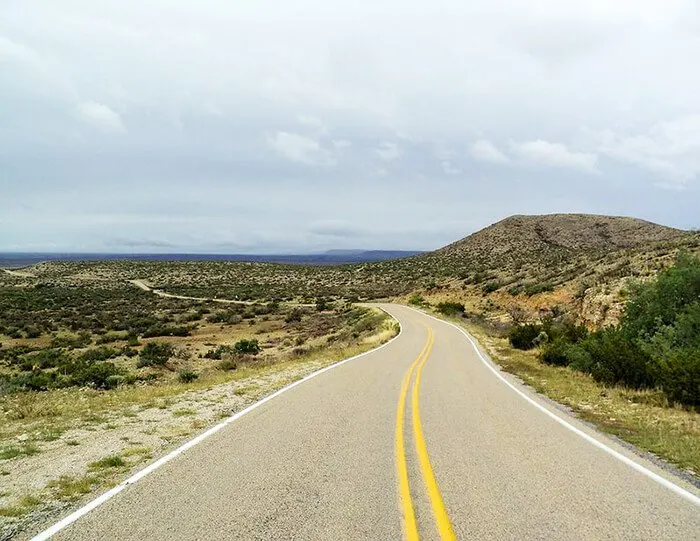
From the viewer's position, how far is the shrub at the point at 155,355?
88.2 feet

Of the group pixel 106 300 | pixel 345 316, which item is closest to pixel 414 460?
pixel 345 316

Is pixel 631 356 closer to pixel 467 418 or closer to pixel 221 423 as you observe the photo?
pixel 467 418

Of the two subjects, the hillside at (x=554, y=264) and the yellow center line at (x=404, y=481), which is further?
the hillside at (x=554, y=264)

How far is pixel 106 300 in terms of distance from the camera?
7100 cm

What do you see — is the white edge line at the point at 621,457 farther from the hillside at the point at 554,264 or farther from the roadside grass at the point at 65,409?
the hillside at the point at 554,264

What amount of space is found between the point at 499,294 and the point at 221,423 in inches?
1910

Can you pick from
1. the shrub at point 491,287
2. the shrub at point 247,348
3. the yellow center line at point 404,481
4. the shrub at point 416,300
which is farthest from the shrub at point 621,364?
the shrub at point 416,300

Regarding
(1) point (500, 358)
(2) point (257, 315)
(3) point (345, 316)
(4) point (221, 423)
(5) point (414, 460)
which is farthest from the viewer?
(2) point (257, 315)

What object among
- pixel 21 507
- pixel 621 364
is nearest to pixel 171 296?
pixel 621 364

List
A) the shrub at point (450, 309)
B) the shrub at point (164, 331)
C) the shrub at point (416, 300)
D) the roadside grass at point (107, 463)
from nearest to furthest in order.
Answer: the roadside grass at point (107, 463), the shrub at point (164, 331), the shrub at point (450, 309), the shrub at point (416, 300)

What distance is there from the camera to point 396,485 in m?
6.47

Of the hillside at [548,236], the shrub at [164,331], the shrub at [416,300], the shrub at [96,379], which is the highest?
the hillside at [548,236]

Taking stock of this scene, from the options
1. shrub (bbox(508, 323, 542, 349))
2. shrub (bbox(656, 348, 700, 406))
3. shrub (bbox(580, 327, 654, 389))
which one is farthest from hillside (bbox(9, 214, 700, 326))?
shrub (bbox(656, 348, 700, 406))

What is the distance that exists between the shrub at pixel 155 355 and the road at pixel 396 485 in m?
17.5
